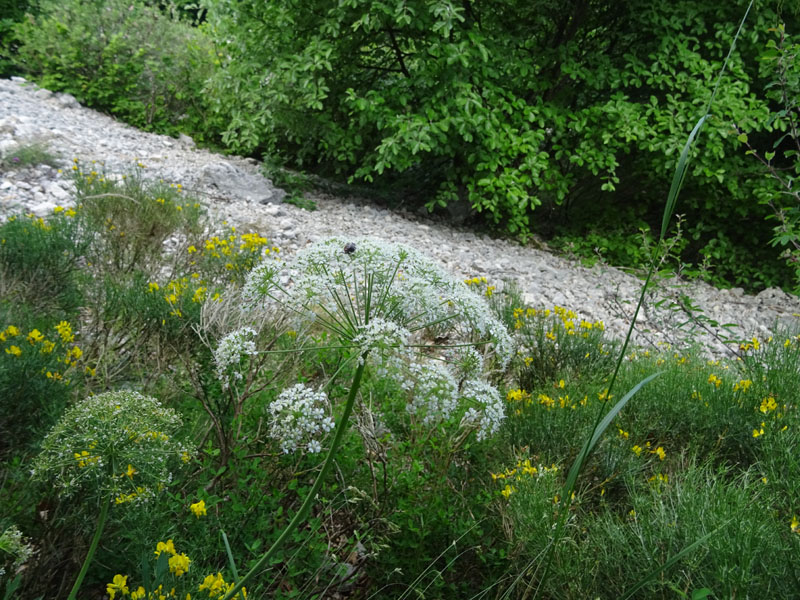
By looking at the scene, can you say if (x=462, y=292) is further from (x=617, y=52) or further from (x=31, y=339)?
(x=617, y=52)

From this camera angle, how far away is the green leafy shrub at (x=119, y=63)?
881 cm

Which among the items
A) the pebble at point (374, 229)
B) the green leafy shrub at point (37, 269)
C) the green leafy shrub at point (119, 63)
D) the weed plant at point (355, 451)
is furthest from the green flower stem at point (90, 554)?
the green leafy shrub at point (119, 63)

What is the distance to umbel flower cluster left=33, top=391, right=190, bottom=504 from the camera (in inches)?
47.6

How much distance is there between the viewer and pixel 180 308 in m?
2.37

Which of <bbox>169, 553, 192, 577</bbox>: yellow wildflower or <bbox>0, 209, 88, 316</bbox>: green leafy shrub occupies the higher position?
<bbox>169, 553, 192, 577</bbox>: yellow wildflower

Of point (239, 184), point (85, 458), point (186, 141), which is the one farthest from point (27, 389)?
point (186, 141)

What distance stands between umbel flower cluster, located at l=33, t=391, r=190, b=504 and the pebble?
11.4 ft

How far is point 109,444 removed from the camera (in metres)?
1.21

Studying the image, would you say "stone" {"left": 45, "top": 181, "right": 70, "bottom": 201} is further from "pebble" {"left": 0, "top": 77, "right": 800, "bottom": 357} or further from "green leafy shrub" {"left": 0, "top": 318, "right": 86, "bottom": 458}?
"green leafy shrub" {"left": 0, "top": 318, "right": 86, "bottom": 458}

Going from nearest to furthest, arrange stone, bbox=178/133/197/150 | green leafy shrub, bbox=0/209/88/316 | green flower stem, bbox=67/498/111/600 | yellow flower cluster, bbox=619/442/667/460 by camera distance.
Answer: green flower stem, bbox=67/498/111/600, yellow flower cluster, bbox=619/442/667/460, green leafy shrub, bbox=0/209/88/316, stone, bbox=178/133/197/150

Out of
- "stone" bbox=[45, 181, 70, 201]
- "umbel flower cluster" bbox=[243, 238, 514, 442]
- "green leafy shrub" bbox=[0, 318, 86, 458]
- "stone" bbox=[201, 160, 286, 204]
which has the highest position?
"umbel flower cluster" bbox=[243, 238, 514, 442]

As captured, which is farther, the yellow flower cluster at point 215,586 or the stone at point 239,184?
the stone at point 239,184

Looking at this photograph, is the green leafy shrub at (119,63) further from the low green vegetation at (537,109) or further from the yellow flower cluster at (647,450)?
the yellow flower cluster at (647,450)

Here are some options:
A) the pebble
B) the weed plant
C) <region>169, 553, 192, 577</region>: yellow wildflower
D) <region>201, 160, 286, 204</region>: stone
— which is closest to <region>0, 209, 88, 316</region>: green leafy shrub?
the weed plant
